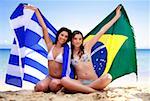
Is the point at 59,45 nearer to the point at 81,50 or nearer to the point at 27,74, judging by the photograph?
the point at 81,50

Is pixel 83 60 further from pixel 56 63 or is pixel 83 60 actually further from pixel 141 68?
pixel 141 68

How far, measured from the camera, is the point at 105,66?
16.4ft

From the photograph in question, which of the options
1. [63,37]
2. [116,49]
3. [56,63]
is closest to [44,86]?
[56,63]

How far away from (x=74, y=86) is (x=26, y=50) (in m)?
0.98

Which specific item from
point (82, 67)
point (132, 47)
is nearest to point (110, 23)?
point (132, 47)

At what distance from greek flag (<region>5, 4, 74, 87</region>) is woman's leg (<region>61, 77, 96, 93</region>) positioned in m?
0.74

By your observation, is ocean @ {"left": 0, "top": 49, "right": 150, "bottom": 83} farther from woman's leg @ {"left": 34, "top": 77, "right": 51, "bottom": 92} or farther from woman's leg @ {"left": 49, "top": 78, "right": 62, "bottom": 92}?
woman's leg @ {"left": 49, "top": 78, "right": 62, "bottom": 92}

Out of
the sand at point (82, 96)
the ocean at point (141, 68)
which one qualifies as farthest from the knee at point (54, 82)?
the ocean at point (141, 68)

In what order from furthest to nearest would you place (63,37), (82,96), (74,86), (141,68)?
(141,68) → (63,37) → (74,86) → (82,96)

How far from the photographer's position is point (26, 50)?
4.95 m

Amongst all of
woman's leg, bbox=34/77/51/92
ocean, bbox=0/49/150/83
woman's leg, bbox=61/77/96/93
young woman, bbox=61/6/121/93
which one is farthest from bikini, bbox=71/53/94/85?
ocean, bbox=0/49/150/83

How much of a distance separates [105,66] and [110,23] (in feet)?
2.04

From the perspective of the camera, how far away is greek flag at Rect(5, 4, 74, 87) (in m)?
4.86

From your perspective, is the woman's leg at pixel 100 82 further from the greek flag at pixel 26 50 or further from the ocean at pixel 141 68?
the ocean at pixel 141 68
